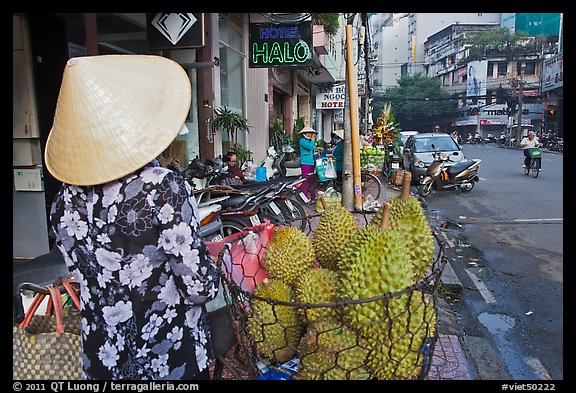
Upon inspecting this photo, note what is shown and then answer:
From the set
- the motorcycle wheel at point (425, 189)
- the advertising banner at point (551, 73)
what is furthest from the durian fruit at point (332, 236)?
the advertising banner at point (551, 73)

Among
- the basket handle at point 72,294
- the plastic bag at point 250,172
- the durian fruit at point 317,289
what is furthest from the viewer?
the plastic bag at point 250,172

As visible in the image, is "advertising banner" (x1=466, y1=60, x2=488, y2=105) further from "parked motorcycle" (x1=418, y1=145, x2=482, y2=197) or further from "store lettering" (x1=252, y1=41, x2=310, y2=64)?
"store lettering" (x1=252, y1=41, x2=310, y2=64)

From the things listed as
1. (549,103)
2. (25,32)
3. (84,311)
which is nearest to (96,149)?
(84,311)

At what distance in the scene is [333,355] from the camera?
1.42m

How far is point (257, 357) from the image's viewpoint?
1.64 m

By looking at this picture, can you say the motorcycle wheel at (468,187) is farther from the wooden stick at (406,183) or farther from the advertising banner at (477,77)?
the advertising banner at (477,77)

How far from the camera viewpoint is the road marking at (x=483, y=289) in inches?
162

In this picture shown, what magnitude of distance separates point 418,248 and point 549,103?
4571cm

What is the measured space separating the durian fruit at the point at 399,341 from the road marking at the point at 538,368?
1.92m

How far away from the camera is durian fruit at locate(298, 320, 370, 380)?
4.60 ft

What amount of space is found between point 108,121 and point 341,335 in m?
1.05

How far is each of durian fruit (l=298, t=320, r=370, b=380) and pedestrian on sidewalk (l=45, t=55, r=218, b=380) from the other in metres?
0.41
